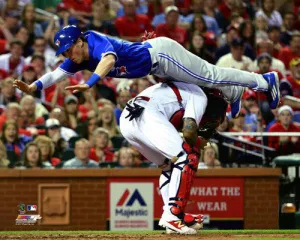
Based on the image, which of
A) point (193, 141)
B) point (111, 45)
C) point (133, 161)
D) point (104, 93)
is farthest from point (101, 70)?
point (104, 93)

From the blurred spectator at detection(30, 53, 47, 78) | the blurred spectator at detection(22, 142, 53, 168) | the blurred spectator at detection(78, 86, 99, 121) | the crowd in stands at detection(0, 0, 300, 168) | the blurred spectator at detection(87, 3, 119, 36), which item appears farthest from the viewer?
the blurred spectator at detection(87, 3, 119, 36)

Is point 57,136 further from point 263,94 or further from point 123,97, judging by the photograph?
point 263,94

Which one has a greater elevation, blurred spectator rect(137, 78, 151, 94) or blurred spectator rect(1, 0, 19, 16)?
blurred spectator rect(1, 0, 19, 16)

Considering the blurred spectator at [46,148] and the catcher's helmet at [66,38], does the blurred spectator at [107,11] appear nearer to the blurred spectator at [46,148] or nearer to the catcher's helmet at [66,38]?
the blurred spectator at [46,148]

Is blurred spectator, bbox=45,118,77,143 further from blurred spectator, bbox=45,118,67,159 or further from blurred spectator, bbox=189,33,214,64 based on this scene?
blurred spectator, bbox=189,33,214,64

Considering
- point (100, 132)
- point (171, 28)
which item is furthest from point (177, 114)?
point (171, 28)

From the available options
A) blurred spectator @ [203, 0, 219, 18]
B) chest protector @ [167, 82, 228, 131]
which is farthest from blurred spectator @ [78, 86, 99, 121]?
chest protector @ [167, 82, 228, 131]
